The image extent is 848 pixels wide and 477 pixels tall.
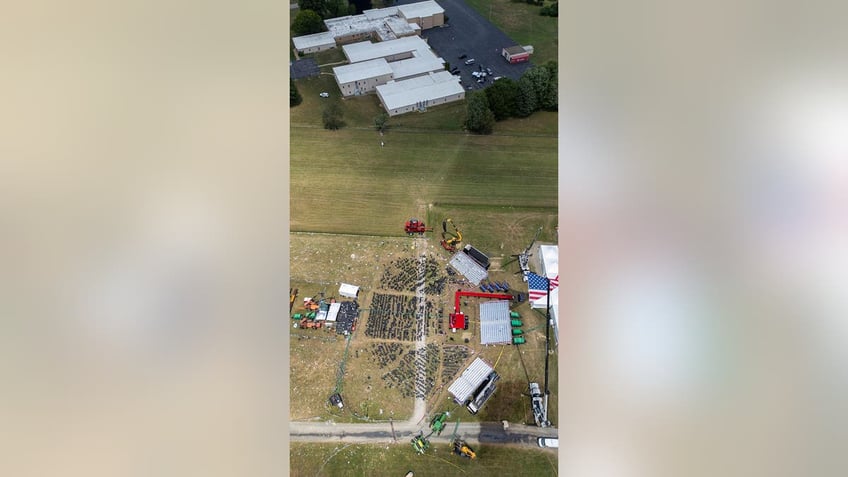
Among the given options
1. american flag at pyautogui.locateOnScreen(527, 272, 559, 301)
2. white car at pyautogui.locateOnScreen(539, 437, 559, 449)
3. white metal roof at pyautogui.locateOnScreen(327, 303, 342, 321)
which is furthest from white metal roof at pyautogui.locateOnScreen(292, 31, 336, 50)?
white car at pyautogui.locateOnScreen(539, 437, 559, 449)

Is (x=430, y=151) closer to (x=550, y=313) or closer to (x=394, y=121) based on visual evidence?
(x=394, y=121)

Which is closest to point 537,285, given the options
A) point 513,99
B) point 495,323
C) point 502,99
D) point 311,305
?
point 495,323

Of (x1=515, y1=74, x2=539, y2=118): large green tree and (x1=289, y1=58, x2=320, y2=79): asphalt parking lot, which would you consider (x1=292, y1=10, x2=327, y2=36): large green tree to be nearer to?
(x1=289, y1=58, x2=320, y2=79): asphalt parking lot

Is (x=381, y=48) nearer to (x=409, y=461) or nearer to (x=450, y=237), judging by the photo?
(x=450, y=237)

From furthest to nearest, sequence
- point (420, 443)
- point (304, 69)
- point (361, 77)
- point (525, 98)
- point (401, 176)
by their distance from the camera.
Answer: point (304, 69), point (361, 77), point (525, 98), point (401, 176), point (420, 443)

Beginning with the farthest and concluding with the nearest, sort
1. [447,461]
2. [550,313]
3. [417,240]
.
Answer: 1. [417,240]
2. [550,313]
3. [447,461]
